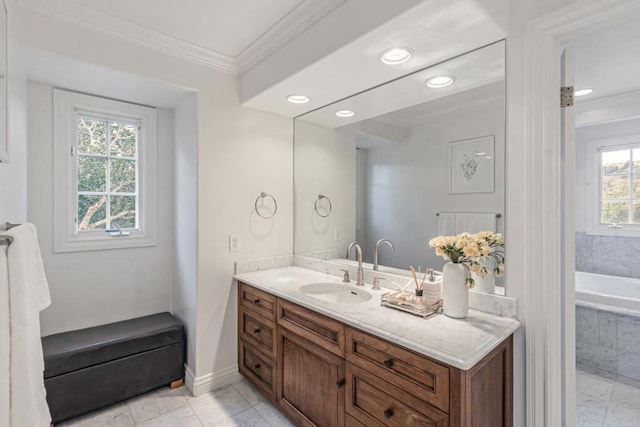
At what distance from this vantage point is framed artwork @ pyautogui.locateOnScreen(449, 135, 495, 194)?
1607mm

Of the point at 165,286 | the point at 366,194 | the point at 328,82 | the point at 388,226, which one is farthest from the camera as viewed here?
the point at 165,286

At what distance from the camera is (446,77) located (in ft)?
5.72

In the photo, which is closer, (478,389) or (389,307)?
(478,389)

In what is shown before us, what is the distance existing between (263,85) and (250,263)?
1339 mm

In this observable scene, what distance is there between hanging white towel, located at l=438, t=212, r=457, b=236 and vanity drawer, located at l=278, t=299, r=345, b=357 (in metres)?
0.80

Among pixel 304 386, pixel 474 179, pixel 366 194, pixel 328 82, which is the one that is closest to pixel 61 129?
pixel 328 82

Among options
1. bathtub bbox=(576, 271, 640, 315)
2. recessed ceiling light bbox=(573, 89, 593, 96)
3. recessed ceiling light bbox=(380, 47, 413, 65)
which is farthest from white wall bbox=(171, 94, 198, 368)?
bathtub bbox=(576, 271, 640, 315)

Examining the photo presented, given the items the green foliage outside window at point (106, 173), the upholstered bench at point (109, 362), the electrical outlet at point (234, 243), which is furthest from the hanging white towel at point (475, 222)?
the green foliage outside window at point (106, 173)

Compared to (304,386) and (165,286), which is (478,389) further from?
(165,286)

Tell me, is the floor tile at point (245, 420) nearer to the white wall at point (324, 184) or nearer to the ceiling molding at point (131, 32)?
the white wall at point (324, 184)

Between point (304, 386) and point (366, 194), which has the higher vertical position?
point (366, 194)

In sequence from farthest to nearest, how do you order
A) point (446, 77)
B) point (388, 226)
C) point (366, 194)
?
point (366, 194) → point (388, 226) → point (446, 77)

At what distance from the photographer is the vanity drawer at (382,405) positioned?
1.20 metres

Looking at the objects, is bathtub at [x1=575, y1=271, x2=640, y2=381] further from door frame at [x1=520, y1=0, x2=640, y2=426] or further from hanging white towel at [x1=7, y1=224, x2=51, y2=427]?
hanging white towel at [x1=7, y1=224, x2=51, y2=427]
